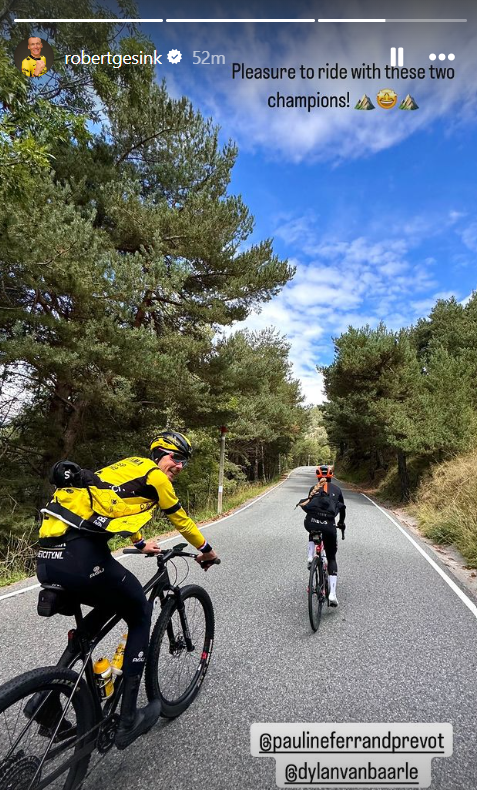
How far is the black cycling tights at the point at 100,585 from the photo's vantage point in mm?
1875

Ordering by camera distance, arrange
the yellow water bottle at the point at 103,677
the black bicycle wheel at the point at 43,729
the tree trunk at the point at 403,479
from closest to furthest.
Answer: the black bicycle wheel at the point at 43,729
the yellow water bottle at the point at 103,677
the tree trunk at the point at 403,479

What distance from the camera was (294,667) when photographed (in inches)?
129

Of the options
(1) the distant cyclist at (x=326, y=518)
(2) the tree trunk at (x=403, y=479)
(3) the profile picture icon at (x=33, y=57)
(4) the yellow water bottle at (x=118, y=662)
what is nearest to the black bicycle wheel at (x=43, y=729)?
(4) the yellow water bottle at (x=118, y=662)

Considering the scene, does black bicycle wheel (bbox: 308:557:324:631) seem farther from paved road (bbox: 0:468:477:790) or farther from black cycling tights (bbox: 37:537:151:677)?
black cycling tights (bbox: 37:537:151:677)

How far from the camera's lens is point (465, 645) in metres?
3.79

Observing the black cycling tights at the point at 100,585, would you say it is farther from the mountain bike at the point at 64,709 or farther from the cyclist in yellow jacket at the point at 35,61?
the cyclist in yellow jacket at the point at 35,61

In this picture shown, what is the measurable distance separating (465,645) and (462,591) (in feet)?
6.49

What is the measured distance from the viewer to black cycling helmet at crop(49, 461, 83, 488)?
1862mm

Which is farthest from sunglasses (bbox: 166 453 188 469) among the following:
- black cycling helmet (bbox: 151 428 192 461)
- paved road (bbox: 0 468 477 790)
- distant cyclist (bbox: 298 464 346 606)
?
distant cyclist (bbox: 298 464 346 606)

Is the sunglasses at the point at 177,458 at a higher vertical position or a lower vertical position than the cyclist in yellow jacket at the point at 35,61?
lower

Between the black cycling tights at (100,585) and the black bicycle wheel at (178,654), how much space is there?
245 millimetres

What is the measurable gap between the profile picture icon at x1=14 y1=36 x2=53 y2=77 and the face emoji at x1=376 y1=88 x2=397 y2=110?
4.36 meters

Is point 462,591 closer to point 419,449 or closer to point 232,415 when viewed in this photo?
point 232,415

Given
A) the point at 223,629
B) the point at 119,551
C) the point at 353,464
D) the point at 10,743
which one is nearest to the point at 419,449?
the point at 119,551
